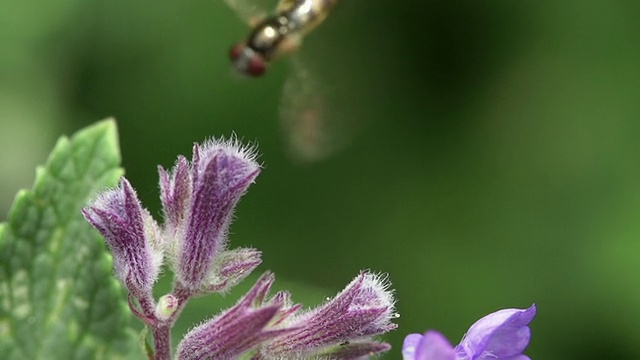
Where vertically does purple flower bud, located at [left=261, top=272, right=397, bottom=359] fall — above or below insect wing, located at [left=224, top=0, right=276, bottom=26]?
below

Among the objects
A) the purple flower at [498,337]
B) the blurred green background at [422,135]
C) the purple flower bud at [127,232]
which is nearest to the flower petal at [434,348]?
the purple flower at [498,337]

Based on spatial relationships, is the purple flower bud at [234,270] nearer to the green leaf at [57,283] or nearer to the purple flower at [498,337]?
the green leaf at [57,283]

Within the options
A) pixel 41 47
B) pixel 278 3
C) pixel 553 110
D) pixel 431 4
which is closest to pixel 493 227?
pixel 553 110

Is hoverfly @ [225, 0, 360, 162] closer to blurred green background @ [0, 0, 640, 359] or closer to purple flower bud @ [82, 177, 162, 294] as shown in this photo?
blurred green background @ [0, 0, 640, 359]

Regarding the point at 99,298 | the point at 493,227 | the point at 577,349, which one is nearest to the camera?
the point at 99,298

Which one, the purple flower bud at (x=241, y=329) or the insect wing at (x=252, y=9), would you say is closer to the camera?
the purple flower bud at (x=241, y=329)

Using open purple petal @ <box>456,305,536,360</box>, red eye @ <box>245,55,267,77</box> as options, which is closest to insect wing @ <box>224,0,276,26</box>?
red eye @ <box>245,55,267,77</box>

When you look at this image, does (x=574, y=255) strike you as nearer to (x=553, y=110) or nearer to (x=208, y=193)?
(x=553, y=110)
